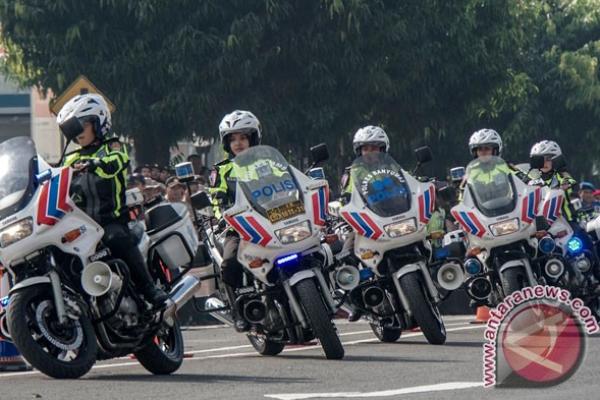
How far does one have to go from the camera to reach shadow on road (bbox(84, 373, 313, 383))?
36.8ft

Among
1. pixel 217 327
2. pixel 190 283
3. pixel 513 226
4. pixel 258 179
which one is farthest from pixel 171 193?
pixel 190 283

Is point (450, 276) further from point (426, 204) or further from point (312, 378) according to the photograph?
point (312, 378)

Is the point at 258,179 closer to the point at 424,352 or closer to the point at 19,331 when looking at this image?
the point at 424,352

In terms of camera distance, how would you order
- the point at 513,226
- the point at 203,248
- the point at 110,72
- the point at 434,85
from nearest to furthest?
the point at 203,248 < the point at 513,226 < the point at 110,72 < the point at 434,85

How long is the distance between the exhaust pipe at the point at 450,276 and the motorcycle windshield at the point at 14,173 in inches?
198

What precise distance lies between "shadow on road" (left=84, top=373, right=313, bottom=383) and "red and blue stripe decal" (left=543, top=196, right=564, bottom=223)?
6.44 m

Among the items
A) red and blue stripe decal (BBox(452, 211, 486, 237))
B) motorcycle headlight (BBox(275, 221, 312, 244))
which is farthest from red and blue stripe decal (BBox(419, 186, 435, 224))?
motorcycle headlight (BBox(275, 221, 312, 244))

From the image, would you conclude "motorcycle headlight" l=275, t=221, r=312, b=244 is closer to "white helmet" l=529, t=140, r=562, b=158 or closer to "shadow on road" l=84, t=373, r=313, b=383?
"shadow on road" l=84, t=373, r=313, b=383

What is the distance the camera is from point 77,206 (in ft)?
37.6

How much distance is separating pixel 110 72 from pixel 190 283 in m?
14.2

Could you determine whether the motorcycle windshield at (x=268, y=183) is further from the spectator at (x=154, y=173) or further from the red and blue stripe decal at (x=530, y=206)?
the spectator at (x=154, y=173)

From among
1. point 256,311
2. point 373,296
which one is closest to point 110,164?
point 256,311

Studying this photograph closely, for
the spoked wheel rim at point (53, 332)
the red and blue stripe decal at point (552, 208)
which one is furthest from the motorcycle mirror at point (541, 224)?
the spoked wheel rim at point (53, 332)

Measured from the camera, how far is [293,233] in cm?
1306
